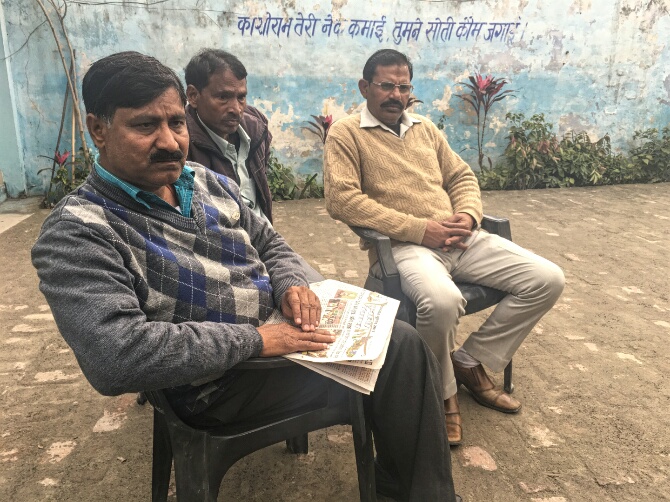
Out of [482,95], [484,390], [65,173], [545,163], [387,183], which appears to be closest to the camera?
[484,390]

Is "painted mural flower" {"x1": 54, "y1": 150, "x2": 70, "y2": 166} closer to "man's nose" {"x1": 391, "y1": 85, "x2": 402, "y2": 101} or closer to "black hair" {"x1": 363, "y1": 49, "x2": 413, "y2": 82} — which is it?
"black hair" {"x1": 363, "y1": 49, "x2": 413, "y2": 82}

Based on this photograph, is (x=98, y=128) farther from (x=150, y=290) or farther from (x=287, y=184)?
(x=287, y=184)

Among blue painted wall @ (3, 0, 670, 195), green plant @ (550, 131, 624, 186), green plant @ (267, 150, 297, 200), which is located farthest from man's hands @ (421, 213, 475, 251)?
green plant @ (550, 131, 624, 186)

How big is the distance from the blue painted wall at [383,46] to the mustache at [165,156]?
17.6ft

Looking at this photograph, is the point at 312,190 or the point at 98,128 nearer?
the point at 98,128

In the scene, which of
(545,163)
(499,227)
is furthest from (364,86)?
(545,163)

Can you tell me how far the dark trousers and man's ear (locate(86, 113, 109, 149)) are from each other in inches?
29.5

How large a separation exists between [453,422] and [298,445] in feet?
2.09

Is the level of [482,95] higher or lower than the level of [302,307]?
higher

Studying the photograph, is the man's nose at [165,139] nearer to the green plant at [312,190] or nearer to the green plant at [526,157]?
the green plant at [312,190]

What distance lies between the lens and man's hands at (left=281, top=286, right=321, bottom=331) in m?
1.65

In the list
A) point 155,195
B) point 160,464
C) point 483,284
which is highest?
point 155,195

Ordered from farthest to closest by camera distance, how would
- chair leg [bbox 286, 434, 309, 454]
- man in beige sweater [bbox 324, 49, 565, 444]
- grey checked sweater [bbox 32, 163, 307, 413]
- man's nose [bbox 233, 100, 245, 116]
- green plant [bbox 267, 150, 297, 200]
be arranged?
green plant [bbox 267, 150, 297, 200] → man's nose [bbox 233, 100, 245, 116] → man in beige sweater [bbox 324, 49, 565, 444] → chair leg [bbox 286, 434, 309, 454] → grey checked sweater [bbox 32, 163, 307, 413]

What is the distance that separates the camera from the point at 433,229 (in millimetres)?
2541
